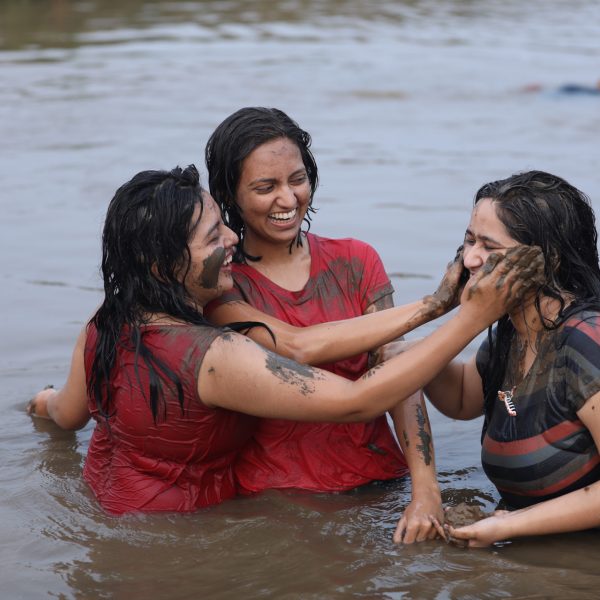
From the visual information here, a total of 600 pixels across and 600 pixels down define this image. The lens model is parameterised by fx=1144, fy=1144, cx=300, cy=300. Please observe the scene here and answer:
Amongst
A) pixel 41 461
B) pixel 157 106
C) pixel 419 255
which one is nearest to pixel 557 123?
pixel 157 106

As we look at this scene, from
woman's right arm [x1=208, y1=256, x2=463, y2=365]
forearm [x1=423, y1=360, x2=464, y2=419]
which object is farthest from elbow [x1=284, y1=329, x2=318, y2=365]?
forearm [x1=423, y1=360, x2=464, y2=419]

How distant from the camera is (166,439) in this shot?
448 centimetres

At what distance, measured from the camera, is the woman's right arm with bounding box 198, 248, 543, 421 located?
414cm

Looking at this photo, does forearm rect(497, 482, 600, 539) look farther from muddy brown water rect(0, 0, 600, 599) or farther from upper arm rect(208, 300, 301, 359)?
upper arm rect(208, 300, 301, 359)

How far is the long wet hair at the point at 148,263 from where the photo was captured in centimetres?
437

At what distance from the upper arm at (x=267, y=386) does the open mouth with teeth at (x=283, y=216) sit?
0.64 meters

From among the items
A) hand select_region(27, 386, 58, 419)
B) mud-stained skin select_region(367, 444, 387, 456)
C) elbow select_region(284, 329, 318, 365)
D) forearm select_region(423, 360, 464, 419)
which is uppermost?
elbow select_region(284, 329, 318, 365)

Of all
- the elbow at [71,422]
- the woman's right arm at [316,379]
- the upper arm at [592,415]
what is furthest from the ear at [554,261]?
the elbow at [71,422]

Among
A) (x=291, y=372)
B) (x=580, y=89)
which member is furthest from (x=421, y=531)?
(x=580, y=89)

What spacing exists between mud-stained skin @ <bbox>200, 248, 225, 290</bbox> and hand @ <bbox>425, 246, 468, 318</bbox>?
0.82 meters

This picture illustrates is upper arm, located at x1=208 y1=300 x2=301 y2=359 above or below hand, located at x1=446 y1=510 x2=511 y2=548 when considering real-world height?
above

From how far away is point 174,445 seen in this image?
4508mm

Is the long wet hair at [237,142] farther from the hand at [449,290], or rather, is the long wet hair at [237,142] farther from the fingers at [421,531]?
the fingers at [421,531]

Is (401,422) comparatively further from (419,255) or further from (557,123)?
(557,123)
